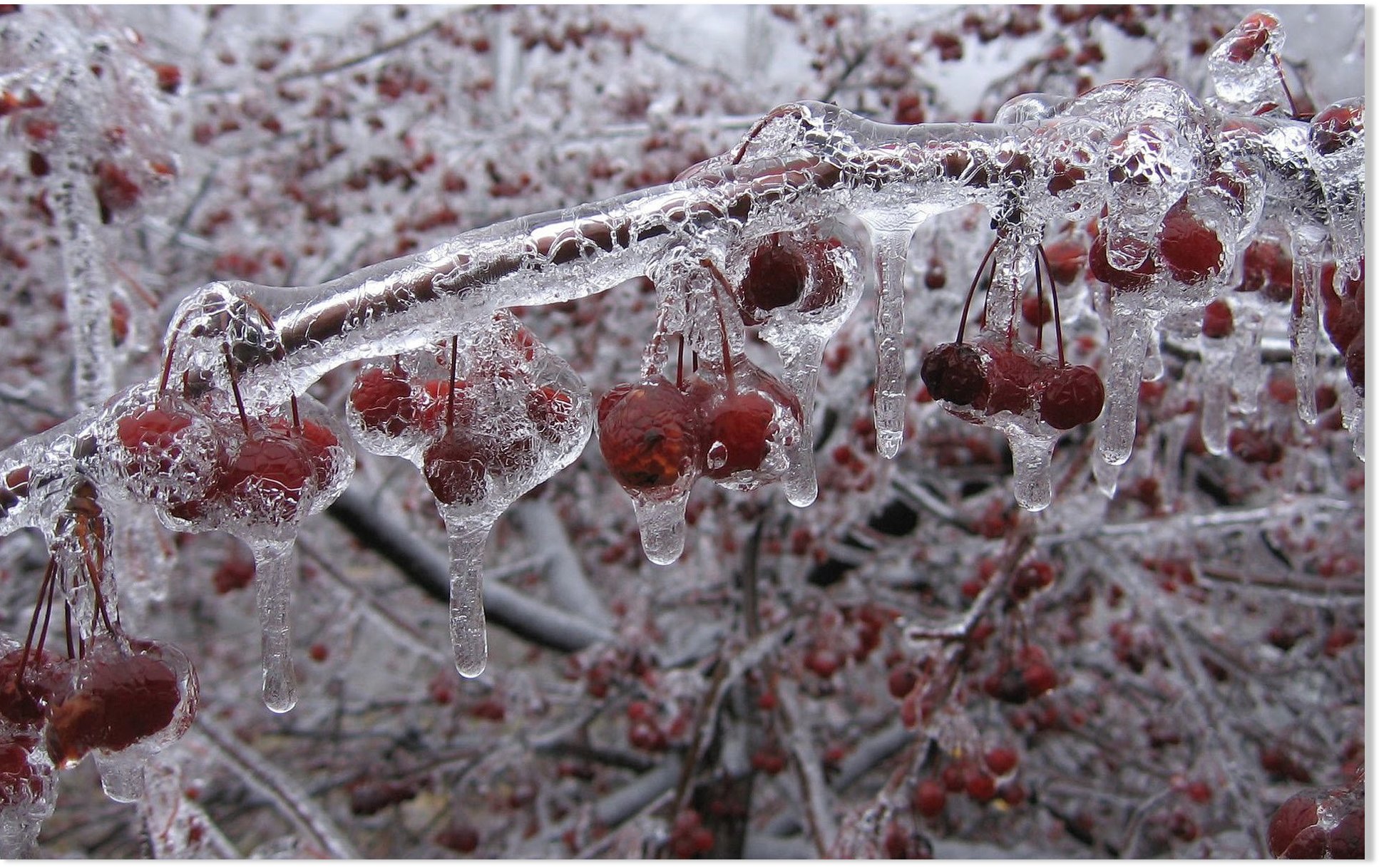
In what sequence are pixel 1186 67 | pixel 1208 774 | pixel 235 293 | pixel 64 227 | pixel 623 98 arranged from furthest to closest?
1. pixel 623 98
2. pixel 1186 67
3. pixel 1208 774
4. pixel 64 227
5. pixel 235 293

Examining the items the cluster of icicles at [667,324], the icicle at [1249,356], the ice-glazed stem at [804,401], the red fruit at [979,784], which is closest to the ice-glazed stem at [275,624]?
the cluster of icicles at [667,324]

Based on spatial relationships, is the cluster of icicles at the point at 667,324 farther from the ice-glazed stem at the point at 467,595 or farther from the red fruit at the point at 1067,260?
the red fruit at the point at 1067,260

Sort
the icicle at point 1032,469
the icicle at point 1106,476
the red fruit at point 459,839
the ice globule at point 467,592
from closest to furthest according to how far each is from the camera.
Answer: the ice globule at point 467,592, the icicle at point 1032,469, the icicle at point 1106,476, the red fruit at point 459,839

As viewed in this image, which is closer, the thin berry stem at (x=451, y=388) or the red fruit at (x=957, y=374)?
the thin berry stem at (x=451, y=388)

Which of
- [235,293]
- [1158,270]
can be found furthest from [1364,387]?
[235,293]

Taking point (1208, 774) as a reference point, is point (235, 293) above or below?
above

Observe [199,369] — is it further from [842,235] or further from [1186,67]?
[1186,67]

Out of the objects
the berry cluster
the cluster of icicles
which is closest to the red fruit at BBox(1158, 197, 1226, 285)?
the cluster of icicles
